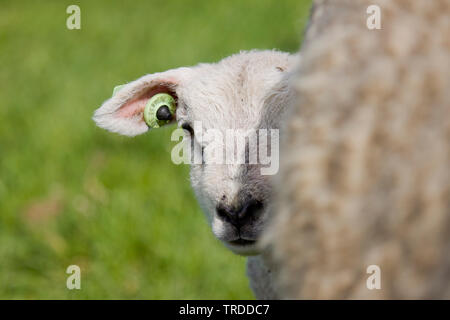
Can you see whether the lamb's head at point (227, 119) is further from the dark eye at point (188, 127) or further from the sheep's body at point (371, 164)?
the sheep's body at point (371, 164)

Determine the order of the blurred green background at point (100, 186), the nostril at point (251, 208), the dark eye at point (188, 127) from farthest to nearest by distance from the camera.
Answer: the blurred green background at point (100, 186), the dark eye at point (188, 127), the nostril at point (251, 208)

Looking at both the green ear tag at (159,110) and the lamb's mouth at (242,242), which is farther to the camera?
the green ear tag at (159,110)

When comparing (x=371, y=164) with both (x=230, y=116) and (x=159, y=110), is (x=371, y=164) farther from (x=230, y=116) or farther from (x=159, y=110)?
(x=159, y=110)

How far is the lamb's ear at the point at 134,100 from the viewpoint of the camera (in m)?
2.47

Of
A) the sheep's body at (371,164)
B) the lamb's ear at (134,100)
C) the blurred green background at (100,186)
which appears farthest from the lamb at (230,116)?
the sheep's body at (371,164)

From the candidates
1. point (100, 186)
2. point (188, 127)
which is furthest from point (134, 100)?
point (100, 186)

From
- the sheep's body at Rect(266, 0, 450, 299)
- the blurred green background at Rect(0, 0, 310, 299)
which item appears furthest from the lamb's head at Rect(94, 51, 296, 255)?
the sheep's body at Rect(266, 0, 450, 299)

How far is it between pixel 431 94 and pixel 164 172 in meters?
3.55

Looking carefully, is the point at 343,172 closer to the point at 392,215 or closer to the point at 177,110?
the point at 392,215

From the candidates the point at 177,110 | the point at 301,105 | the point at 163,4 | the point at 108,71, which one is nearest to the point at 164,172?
the point at 177,110

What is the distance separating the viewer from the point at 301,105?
1146 mm

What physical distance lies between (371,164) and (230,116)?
1.12 m

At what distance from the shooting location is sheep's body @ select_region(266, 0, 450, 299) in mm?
1022

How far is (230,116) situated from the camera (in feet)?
6.98
